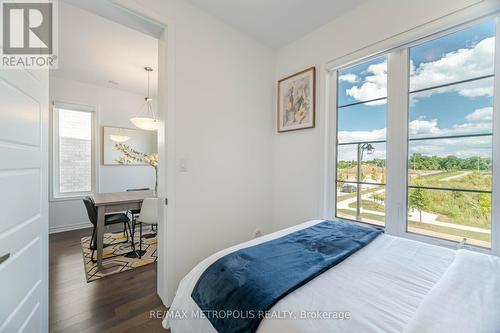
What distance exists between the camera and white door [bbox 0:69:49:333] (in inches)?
34.9

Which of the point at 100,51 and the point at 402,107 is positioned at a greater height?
the point at 100,51

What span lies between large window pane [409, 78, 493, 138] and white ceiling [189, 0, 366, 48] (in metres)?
1.09

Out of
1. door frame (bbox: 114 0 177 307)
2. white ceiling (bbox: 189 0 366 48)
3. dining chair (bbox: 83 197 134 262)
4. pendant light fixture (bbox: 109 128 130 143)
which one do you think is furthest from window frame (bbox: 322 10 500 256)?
pendant light fixture (bbox: 109 128 130 143)

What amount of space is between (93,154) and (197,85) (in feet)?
11.0

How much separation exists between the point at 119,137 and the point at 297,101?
3659 mm

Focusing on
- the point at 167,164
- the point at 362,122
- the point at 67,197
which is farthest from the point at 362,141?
the point at 67,197

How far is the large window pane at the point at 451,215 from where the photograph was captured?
4.72ft

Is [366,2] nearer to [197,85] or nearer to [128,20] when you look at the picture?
[197,85]

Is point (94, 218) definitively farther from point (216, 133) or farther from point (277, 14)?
point (277, 14)

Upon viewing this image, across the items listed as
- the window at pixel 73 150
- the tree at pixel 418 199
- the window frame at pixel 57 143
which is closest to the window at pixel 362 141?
the tree at pixel 418 199

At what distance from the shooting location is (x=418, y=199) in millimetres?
1713

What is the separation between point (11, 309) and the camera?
92cm

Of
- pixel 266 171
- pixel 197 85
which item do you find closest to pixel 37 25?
pixel 197 85

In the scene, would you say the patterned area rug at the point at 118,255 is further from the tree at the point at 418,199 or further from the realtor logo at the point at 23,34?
the tree at the point at 418,199
